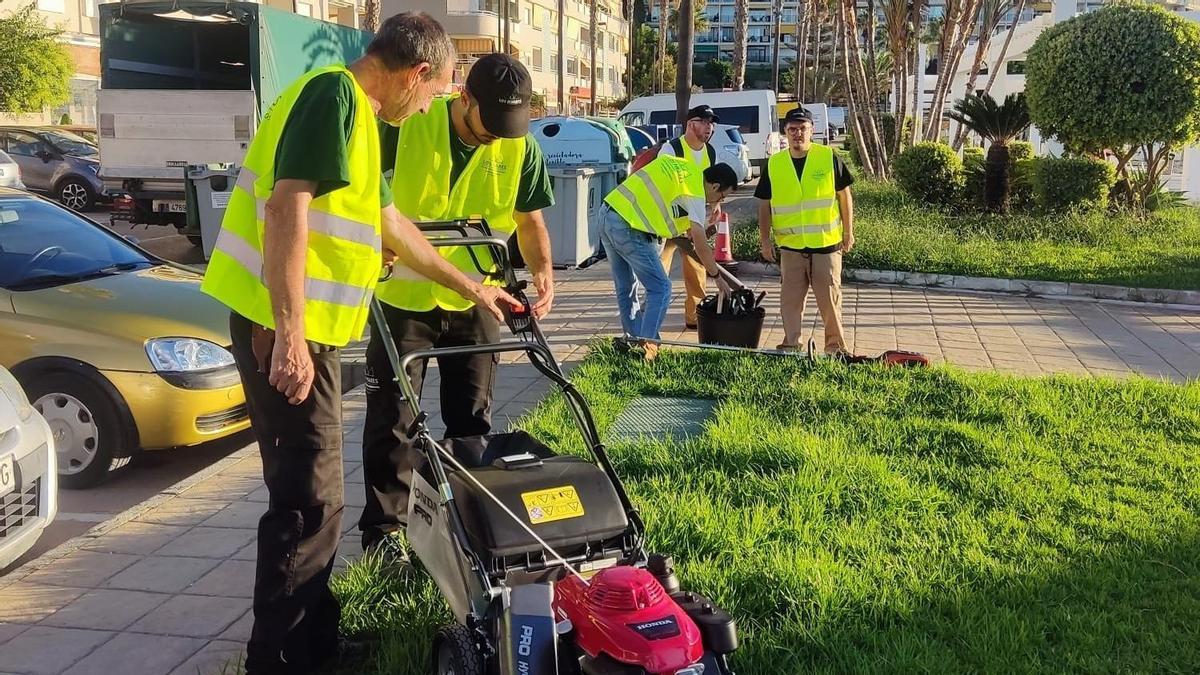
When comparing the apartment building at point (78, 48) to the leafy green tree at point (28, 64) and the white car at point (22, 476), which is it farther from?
the white car at point (22, 476)

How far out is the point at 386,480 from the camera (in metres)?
3.90

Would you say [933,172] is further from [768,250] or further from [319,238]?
[319,238]

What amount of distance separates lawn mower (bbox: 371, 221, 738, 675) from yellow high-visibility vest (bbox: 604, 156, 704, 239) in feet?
12.9

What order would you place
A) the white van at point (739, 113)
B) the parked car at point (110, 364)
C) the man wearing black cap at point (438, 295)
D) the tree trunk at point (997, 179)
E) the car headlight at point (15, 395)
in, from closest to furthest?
the man wearing black cap at point (438, 295) → the car headlight at point (15, 395) → the parked car at point (110, 364) → the tree trunk at point (997, 179) → the white van at point (739, 113)

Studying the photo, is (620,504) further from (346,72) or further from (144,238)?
(144,238)

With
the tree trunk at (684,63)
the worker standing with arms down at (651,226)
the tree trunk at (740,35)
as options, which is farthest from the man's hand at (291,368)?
the tree trunk at (740,35)

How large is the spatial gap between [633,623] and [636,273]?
5.05 m

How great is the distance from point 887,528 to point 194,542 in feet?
9.40

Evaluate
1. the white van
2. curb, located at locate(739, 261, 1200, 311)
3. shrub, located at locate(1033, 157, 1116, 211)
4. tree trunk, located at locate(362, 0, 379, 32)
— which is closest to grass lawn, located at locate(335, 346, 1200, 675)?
curb, located at locate(739, 261, 1200, 311)

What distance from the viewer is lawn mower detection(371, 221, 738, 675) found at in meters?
2.38

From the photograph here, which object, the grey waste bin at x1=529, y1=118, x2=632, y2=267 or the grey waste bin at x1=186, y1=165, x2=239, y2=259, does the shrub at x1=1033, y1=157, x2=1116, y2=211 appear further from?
the grey waste bin at x1=186, y1=165, x2=239, y2=259

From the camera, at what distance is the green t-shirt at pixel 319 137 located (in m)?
2.63

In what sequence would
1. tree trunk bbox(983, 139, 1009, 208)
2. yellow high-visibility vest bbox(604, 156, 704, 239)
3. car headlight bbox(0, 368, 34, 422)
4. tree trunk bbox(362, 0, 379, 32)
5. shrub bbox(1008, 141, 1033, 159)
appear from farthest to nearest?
tree trunk bbox(362, 0, 379, 32) < shrub bbox(1008, 141, 1033, 159) < tree trunk bbox(983, 139, 1009, 208) < yellow high-visibility vest bbox(604, 156, 704, 239) < car headlight bbox(0, 368, 34, 422)

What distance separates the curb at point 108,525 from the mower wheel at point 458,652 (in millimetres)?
2062
